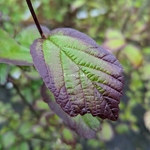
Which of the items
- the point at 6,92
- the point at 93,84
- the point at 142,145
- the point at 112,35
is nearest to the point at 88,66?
the point at 93,84

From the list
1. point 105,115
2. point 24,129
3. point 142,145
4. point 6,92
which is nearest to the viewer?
point 105,115

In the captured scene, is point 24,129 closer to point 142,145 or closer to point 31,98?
point 31,98

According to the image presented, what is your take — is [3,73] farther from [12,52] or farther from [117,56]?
[117,56]

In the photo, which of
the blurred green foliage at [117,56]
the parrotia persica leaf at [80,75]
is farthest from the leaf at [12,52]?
the blurred green foliage at [117,56]

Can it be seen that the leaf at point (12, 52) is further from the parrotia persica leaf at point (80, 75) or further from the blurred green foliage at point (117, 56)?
the blurred green foliage at point (117, 56)

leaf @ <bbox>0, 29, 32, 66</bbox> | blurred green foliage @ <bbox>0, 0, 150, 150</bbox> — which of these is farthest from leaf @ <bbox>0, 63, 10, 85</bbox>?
blurred green foliage @ <bbox>0, 0, 150, 150</bbox>

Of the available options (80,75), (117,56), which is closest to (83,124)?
(80,75)
